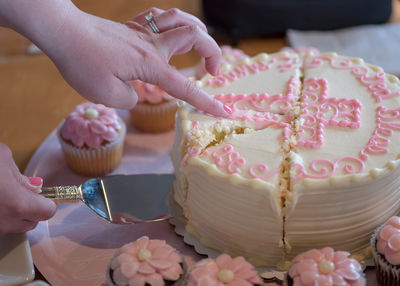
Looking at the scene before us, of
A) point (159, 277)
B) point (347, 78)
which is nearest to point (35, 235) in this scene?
point (159, 277)

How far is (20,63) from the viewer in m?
3.69

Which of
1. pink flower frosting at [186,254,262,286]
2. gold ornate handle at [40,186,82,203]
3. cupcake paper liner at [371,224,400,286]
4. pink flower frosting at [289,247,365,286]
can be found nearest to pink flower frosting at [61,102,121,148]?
gold ornate handle at [40,186,82,203]

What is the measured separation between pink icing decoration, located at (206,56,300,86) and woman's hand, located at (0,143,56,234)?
941mm

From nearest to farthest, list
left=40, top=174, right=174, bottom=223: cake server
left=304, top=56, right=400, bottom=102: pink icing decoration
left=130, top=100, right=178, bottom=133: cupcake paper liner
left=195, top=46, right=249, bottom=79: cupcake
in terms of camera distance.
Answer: left=40, top=174, right=174, bottom=223: cake server < left=304, top=56, right=400, bottom=102: pink icing decoration < left=130, top=100, right=178, bottom=133: cupcake paper liner < left=195, top=46, right=249, bottom=79: cupcake

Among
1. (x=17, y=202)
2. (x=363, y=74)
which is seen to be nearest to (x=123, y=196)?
(x=17, y=202)

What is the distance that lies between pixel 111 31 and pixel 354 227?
1.15m

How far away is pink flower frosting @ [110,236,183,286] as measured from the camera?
1.75 m

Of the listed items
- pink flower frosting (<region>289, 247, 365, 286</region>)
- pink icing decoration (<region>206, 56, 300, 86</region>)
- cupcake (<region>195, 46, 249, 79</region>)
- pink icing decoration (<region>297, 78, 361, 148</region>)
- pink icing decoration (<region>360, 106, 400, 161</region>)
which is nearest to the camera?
pink flower frosting (<region>289, 247, 365, 286</region>)

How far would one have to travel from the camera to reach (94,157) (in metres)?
2.54

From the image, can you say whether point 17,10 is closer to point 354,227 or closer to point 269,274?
point 269,274

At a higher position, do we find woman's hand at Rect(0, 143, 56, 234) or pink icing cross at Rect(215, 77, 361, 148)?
pink icing cross at Rect(215, 77, 361, 148)

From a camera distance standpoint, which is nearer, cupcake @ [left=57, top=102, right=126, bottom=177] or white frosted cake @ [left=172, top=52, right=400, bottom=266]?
white frosted cake @ [left=172, top=52, right=400, bottom=266]

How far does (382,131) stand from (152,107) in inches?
46.9

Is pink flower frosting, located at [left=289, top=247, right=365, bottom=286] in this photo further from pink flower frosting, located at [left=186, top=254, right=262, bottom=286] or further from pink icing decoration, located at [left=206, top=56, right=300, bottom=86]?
pink icing decoration, located at [left=206, top=56, right=300, bottom=86]
